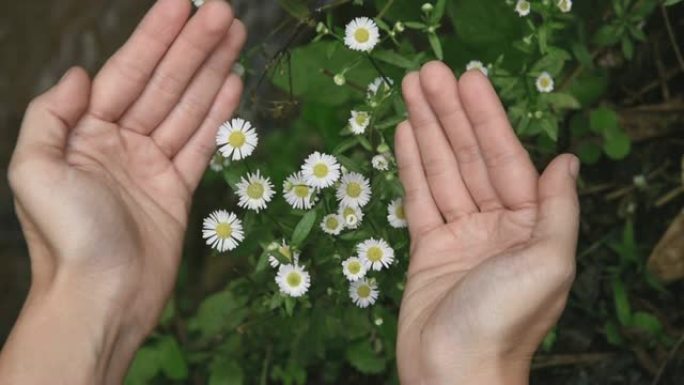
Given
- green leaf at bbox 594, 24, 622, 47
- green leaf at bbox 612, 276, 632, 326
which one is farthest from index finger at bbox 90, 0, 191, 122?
green leaf at bbox 612, 276, 632, 326

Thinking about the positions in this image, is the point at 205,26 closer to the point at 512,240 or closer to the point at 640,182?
the point at 512,240

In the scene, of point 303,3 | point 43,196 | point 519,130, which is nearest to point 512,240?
point 519,130

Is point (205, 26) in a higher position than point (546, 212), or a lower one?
higher

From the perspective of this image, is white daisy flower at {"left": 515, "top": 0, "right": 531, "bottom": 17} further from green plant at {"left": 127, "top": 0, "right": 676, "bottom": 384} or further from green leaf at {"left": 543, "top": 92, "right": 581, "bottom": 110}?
green leaf at {"left": 543, "top": 92, "right": 581, "bottom": 110}

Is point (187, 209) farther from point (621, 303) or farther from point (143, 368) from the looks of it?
point (621, 303)

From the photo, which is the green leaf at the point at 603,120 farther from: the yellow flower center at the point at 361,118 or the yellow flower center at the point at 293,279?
the yellow flower center at the point at 293,279

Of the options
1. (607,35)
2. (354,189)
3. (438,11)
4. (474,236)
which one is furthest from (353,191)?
(607,35)
